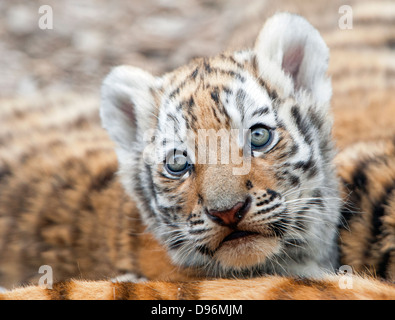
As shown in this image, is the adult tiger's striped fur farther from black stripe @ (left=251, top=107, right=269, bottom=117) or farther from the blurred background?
the blurred background

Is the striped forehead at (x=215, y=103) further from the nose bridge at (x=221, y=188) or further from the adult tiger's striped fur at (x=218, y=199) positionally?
the nose bridge at (x=221, y=188)

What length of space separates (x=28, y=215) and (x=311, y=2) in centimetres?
322

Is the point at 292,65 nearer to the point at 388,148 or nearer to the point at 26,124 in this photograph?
the point at 388,148

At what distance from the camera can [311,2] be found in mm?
4906

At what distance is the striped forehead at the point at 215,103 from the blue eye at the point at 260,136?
3 centimetres

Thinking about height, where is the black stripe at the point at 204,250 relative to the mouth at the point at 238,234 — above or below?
below

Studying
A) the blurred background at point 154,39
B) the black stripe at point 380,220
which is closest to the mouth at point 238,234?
the black stripe at point 380,220

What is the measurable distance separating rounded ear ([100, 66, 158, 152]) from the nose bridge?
639mm

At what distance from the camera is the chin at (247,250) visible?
221 cm

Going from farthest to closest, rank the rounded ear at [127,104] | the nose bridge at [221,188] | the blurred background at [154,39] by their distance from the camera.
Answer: the blurred background at [154,39], the rounded ear at [127,104], the nose bridge at [221,188]

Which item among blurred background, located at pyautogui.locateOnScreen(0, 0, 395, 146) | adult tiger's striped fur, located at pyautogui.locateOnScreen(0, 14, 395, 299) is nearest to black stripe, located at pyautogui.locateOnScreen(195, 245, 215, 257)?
adult tiger's striped fur, located at pyautogui.locateOnScreen(0, 14, 395, 299)

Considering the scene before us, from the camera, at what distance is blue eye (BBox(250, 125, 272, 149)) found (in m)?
2.31

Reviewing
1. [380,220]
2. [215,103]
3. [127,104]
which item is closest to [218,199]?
[215,103]
